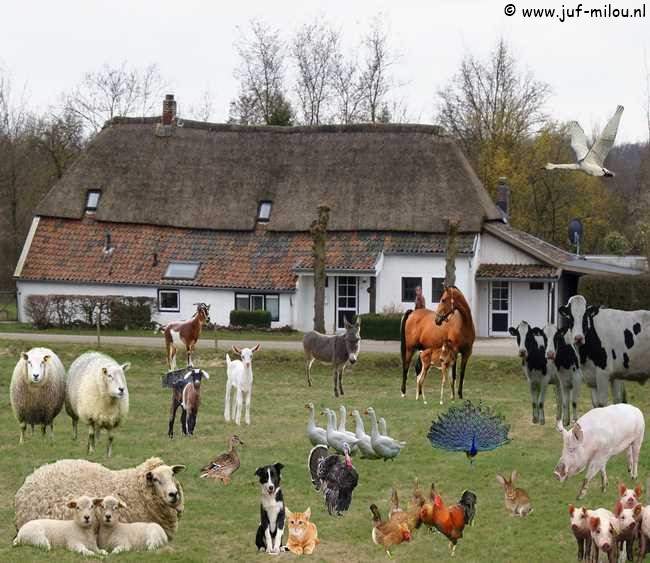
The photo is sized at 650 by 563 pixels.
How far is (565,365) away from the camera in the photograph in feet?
69.7

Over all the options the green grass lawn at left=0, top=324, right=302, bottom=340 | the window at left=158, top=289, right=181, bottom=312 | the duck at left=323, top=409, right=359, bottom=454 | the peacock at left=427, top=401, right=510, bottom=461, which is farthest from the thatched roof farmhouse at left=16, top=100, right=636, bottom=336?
the duck at left=323, top=409, right=359, bottom=454

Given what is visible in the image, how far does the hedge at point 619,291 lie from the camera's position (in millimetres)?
38844

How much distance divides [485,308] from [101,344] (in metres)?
14.8

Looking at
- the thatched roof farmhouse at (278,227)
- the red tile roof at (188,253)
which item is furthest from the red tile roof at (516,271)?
the red tile roof at (188,253)

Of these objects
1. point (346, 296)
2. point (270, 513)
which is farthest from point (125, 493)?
point (346, 296)

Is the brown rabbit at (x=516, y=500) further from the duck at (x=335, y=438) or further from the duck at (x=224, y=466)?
the duck at (x=224, y=466)

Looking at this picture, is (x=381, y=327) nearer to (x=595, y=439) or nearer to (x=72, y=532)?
(x=595, y=439)

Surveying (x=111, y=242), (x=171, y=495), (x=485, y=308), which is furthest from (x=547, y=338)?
(x=111, y=242)

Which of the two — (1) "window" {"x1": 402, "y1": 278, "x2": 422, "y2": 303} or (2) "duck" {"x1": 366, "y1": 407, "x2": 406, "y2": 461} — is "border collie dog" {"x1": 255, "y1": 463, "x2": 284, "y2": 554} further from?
(1) "window" {"x1": 402, "y1": 278, "x2": 422, "y2": 303}

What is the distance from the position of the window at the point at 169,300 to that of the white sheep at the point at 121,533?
31.0 metres

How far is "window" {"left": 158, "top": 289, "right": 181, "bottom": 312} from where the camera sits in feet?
148

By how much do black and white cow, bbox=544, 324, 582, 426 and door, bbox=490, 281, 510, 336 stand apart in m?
21.9

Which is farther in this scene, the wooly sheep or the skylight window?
the skylight window

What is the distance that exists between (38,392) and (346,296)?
2399 cm
